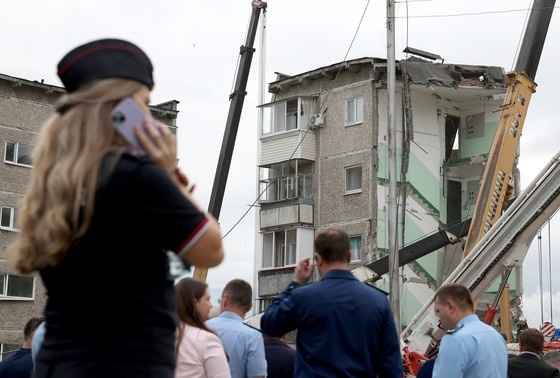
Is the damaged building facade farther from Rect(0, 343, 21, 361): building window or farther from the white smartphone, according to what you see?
the white smartphone

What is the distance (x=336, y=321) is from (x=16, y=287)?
4028 centimetres

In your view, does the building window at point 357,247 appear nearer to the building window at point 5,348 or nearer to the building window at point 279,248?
the building window at point 279,248

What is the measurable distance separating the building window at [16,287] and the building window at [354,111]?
15520 millimetres

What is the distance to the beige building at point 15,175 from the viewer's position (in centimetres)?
4419

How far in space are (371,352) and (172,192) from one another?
362 centimetres

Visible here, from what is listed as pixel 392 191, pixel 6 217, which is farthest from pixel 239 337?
pixel 6 217

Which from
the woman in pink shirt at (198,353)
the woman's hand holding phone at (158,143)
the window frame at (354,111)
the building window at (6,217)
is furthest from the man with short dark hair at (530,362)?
the building window at (6,217)

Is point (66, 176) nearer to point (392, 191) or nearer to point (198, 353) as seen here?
point (198, 353)

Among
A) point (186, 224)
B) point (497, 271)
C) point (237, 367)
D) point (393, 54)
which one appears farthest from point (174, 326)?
point (393, 54)

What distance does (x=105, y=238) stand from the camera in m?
2.95

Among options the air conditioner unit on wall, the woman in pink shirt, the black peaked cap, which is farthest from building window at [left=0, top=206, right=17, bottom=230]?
the black peaked cap

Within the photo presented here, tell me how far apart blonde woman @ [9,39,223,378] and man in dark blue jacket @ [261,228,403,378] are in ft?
10.9

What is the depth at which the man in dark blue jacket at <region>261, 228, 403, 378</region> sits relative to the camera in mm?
6223

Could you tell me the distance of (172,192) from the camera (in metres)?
2.91
